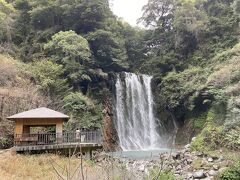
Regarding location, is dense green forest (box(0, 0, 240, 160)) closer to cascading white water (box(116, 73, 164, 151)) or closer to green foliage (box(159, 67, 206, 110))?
green foliage (box(159, 67, 206, 110))

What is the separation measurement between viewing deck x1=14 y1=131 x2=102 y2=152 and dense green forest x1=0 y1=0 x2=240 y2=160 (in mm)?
2758

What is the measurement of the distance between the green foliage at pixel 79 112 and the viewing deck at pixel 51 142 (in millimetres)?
3566

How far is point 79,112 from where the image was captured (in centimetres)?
2302

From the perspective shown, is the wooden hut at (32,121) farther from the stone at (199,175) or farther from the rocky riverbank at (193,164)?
the stone at (199,175)

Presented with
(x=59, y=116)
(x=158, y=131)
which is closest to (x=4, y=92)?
(x=59, y=116)

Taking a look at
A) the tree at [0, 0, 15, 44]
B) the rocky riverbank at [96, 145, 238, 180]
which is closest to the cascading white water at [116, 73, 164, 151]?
the rocky riverbank at [96, 145, 238, 180]

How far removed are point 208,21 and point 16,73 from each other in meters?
20.2

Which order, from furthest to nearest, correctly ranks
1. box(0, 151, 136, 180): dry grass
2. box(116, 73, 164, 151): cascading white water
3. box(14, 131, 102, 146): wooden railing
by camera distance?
box(116, 73, 164, 151): cascading white water
box(14, 131, 102, 146): wooden railing
box(0, 151, 136, 180): dry grass

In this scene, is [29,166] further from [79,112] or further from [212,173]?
[79,112]

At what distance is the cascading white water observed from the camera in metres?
27.3

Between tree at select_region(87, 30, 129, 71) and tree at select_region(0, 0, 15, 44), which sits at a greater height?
tree at select_region(0, 0, 15, 44)

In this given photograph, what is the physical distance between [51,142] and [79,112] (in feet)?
19.2

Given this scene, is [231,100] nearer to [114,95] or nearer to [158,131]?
[158,131]

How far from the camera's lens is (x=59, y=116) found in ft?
54.0
